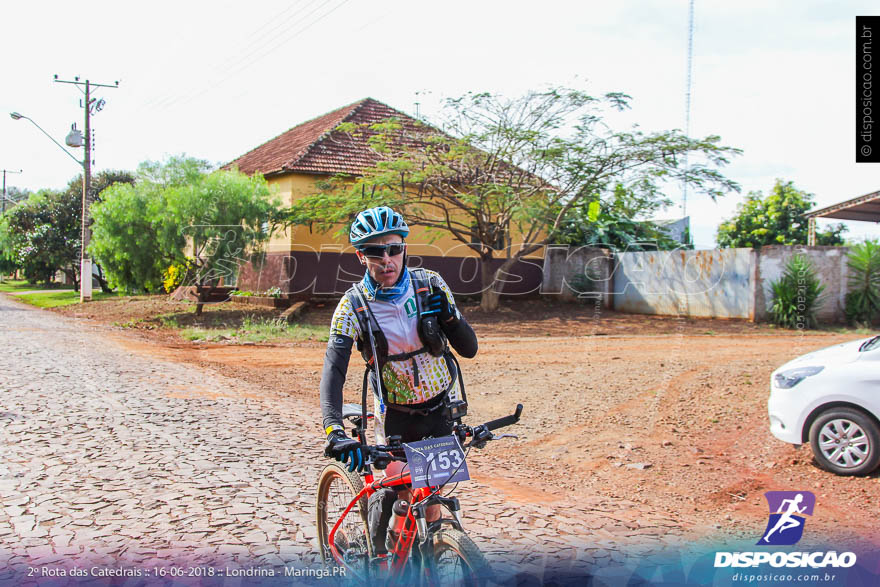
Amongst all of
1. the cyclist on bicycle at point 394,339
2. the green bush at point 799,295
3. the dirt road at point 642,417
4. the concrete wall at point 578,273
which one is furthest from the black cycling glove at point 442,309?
the concrete wall at point 578,273

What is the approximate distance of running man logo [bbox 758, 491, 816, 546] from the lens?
4.96 m

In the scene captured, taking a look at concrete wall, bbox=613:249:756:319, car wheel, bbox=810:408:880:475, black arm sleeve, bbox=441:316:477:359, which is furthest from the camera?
concrete wall, bbox=613:249:756:319

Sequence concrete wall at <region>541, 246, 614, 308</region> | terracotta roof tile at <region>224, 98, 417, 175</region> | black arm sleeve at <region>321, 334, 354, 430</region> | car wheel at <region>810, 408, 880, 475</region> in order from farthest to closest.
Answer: concrete wall at <region>541, 246, 614, 308</region>
terracotta roof tile at <region>224, 98, 417, 175</region>
car wheel at <region>810, 408, 880, 475</region>
black arm sleeve at <region>321, 334, 354, 430</region>

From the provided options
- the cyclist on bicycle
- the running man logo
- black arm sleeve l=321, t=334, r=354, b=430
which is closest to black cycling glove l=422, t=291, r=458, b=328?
the cyclist on bicycle

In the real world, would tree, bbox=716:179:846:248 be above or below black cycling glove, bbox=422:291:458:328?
above

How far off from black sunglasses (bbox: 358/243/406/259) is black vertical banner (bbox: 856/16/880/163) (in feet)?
25.2

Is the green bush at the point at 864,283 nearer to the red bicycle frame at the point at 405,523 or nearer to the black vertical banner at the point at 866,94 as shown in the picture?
the black vertical banner at the point at 866,94

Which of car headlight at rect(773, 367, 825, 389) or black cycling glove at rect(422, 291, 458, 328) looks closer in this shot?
black cycling glove at rect(422, 291, 458, 328)

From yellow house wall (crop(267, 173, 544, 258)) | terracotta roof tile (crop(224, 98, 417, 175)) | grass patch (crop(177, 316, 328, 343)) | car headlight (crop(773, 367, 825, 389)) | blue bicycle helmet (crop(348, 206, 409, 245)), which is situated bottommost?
grass patch (crop(177, 316, 328, 343))

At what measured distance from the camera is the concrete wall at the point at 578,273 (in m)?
23.0

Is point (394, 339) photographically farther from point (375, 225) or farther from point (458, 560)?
point (458, 560)

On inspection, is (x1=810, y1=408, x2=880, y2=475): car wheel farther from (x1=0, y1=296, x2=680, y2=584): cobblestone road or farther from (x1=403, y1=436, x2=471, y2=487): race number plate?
(x1=403, y1=436, x2=471, y2=487): race number plate

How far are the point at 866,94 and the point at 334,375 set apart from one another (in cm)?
828

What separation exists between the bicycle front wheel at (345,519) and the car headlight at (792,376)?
4801 millimetres
